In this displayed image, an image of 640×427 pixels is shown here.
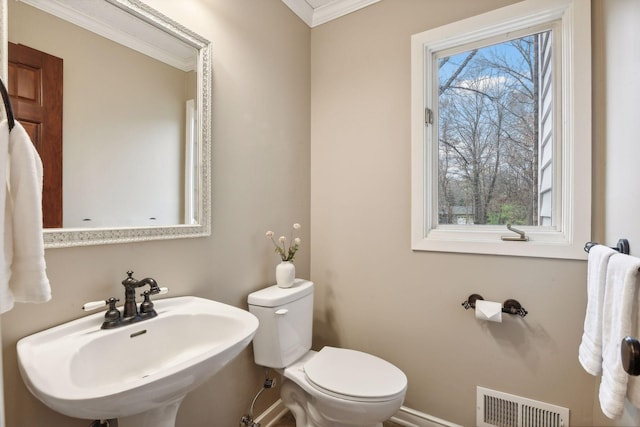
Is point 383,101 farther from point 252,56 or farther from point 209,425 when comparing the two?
point 209,425

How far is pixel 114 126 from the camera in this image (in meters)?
1.04

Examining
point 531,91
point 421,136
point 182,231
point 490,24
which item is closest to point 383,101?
point 421,136

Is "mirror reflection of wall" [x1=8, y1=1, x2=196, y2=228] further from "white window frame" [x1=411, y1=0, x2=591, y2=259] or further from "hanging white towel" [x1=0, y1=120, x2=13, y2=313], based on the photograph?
"white window frame" [x1=411, y1=0, x2=591, y2=259]

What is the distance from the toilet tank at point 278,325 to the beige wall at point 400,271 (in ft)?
1.49

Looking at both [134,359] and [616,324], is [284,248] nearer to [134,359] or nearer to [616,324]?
[134,359]

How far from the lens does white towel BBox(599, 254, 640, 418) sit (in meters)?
0.65

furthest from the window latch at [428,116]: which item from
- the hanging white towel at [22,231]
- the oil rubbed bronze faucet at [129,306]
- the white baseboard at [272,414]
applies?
the white baseboard at [272,414]

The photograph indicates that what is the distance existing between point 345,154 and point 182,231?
108 centimetres

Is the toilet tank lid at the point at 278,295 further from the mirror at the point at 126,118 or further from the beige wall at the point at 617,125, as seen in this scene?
the beige wall at the point at 617,125

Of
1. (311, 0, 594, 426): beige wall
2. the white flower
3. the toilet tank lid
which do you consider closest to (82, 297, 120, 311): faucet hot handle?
the toilet tank lid

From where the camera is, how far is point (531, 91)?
4.90ft

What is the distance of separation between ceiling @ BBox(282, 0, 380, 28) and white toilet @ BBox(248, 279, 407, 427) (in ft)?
5.58

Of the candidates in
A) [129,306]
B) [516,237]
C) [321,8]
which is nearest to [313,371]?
[129,306]

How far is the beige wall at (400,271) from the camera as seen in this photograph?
1.35 metres
